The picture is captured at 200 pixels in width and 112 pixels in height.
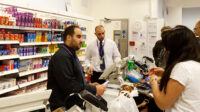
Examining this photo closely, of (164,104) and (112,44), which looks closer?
(164,104)

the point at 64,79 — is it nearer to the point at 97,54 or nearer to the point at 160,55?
the point at 97,54

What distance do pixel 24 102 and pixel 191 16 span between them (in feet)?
35.0

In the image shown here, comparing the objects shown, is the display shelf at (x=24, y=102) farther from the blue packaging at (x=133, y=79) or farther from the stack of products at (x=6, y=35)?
the stack of products at (x=6, y=35)

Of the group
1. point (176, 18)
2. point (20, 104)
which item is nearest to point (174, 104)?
point (20, 104)

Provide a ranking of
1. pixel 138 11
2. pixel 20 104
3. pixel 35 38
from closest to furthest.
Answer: pixel 20 104 → pixel 35 38 → pixel 138 11

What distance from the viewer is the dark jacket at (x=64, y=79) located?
1.88 metres

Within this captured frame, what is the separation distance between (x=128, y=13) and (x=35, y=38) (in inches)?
158

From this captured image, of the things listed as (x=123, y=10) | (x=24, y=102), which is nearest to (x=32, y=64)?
(x=24, y=102)

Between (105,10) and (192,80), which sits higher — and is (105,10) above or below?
above

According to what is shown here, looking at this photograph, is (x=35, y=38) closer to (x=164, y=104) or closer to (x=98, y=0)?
(x=164, y=104)

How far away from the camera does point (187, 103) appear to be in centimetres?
135

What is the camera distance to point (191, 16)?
32.1ft

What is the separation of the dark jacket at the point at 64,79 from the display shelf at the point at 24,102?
2.24 feet

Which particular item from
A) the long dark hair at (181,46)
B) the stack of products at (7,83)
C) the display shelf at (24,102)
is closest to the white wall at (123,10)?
the stack of products at (7,83)
